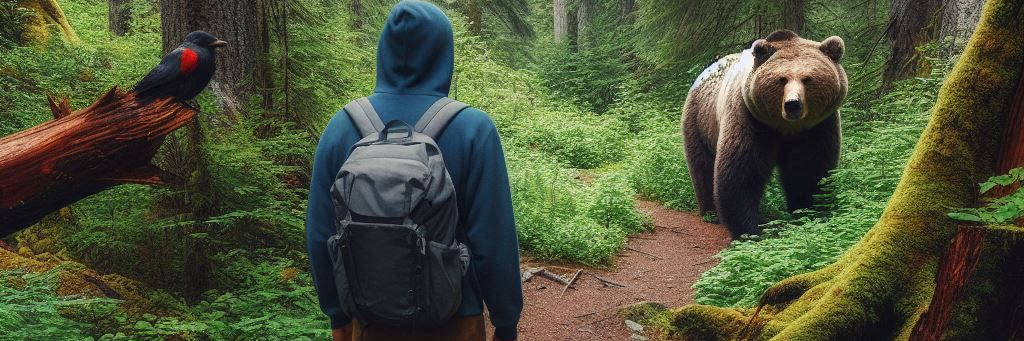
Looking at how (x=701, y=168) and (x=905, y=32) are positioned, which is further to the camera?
(x=701, y=168)

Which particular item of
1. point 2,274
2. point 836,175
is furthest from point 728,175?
point 2,274

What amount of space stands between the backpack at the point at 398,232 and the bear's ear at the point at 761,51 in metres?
5.82

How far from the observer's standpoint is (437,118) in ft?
7.70

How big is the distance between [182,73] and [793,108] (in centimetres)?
532

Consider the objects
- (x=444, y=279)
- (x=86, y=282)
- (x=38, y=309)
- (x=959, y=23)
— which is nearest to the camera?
(x=444, y=279)

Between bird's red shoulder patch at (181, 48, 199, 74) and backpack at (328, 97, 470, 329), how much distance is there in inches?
71.8

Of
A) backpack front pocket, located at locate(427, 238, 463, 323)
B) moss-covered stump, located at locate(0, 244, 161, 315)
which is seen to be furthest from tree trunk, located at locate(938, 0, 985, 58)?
moss-covered stump, located at locate(0, 244, 161, 315)

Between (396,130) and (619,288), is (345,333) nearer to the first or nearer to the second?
(396,130)

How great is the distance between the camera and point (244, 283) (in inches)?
170

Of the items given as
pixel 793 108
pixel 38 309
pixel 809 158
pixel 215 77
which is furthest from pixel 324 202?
pixel 809 158

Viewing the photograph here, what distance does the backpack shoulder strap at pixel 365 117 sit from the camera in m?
2.38

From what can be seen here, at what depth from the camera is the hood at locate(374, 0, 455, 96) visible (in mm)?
2363

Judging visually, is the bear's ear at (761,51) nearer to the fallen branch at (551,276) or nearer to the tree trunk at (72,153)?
the fallen branch at (551,276)

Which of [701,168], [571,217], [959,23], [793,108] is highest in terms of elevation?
[959,23]
